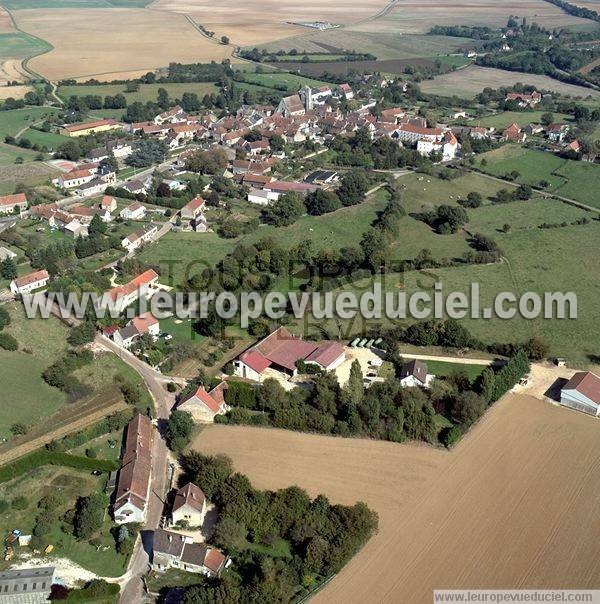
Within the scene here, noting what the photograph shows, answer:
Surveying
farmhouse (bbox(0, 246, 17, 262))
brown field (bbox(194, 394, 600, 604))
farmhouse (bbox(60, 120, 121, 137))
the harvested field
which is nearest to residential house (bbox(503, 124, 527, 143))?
the harvested field

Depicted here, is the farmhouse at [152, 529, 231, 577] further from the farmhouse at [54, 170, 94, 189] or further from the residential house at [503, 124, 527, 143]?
the residential house at [503, 124, 527, 143]

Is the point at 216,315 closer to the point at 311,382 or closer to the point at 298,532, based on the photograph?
the point at 311,382

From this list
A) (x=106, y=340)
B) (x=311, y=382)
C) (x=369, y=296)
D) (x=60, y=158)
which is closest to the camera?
(x=311, y=382)

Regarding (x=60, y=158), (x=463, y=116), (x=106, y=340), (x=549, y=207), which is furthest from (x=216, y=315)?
(x=463, y=116)

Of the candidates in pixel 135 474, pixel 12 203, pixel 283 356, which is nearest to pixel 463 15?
pixel 12 203

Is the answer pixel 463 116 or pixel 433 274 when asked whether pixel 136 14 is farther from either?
pixel 433 274

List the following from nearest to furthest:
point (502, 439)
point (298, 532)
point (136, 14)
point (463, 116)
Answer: point (298, 532)
point (502, 439)
point (463, 116)
point (136, 14)

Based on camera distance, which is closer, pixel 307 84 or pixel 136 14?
pixel 307 84

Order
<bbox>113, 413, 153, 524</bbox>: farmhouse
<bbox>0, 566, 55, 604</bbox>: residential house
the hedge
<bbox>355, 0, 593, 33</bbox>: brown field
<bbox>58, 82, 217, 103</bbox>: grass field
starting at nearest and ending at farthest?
<bbox>0, 566, 55, 604</bbox>: residential house → <bbox>113, 413, 153, 524</bbox>: farmhouse → the hedge → <bbox>58, 82, 217, 103</bbox>: grass field → <bbox>355, 0, 593, 33</bbox>: brown field
